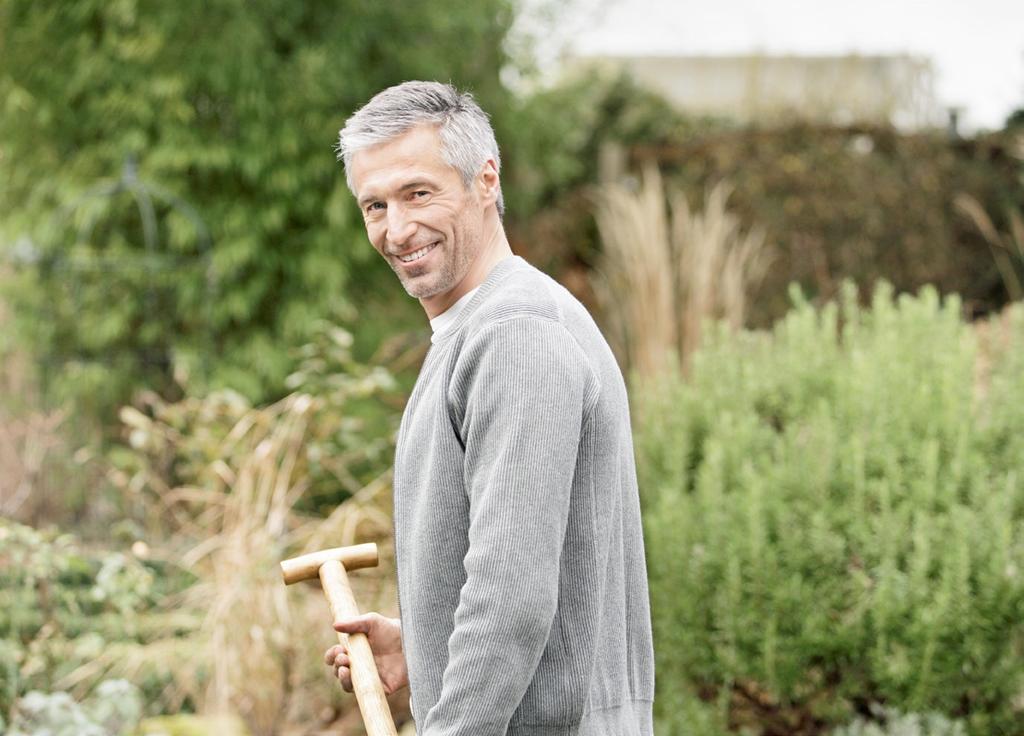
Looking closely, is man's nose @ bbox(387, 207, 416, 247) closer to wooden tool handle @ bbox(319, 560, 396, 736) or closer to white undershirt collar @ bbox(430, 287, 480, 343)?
white undershirt collar @ bbox(430, 287, 480, 343)

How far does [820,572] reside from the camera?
2.73 meters

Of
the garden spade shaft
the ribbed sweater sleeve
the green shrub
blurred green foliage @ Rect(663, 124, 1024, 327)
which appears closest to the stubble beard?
the ribbed sweater sleeve

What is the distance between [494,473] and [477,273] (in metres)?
0.34

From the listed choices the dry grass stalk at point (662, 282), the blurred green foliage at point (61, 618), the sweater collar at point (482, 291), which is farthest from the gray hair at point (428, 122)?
the dry grass stalk at point (662, 282)

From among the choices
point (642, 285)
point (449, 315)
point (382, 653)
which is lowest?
point (642, 285)

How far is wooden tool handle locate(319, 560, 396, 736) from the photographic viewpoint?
5.10 feet

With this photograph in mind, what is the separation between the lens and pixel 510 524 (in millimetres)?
1303

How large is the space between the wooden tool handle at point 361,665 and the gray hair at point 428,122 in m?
0.63

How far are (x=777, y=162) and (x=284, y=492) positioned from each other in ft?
13.3

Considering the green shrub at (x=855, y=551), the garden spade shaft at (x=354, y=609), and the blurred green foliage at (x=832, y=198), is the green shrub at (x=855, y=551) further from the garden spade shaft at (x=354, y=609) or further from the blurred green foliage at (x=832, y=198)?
the blurred green foliage at (x=832, y=198)

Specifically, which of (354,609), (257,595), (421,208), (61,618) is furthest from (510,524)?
(61,618)

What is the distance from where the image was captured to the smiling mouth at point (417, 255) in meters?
1.52

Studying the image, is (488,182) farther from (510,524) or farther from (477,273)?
(510,524)

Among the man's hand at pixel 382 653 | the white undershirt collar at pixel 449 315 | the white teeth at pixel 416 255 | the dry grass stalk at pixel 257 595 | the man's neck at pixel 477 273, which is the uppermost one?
the white teeth at pixel 416 255
